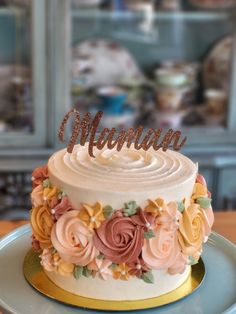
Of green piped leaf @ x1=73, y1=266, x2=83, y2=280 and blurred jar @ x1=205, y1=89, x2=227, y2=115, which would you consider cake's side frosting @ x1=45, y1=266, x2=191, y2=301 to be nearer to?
green piped leaf @ x1=73, y1=266, x2=83, y2=280

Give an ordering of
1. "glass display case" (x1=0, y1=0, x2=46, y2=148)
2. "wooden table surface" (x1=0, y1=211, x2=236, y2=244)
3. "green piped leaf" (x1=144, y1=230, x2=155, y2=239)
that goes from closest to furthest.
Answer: "green piped leaf" (x1=144, y1=230, x2=155, y2=239) → "wooden table surface" (x1=0, y1=211, x2=236, y2=244) → "glass display case" (x1=0, y1=0, x2=46, y2=148)

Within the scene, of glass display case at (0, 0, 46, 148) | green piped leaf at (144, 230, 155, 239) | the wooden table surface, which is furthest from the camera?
glass display case at (0, 0, 46, 148)

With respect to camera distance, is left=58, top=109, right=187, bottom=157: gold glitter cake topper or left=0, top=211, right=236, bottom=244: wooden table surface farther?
left=0, top=211, right=236, bottom=244: wooden table surface

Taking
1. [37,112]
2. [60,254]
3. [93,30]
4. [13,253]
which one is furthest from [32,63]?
[60,254]

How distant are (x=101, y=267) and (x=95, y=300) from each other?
2.2 inches

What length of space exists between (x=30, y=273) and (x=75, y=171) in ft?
0.55

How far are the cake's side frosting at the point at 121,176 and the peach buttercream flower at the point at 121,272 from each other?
0.27 feet

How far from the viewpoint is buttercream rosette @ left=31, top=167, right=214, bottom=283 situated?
79 cm

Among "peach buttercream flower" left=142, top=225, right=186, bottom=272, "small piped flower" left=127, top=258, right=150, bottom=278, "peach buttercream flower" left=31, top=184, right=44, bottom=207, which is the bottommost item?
"small piped flower" left=127, top=258, right=150, bottom=278

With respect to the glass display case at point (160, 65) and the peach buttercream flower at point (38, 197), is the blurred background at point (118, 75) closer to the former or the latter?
the glass display case at point (160, 65)

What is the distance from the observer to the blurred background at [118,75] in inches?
73.9

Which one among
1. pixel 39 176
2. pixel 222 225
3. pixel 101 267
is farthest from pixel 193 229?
pixel 222 225

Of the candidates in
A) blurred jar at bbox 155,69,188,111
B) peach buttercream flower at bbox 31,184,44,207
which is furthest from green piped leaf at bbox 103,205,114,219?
blurred jar at bbox 155,69,188,111

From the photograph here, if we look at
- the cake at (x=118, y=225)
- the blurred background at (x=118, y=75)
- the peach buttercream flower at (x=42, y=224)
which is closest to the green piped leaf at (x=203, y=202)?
the cake at (x=118, y=225)
